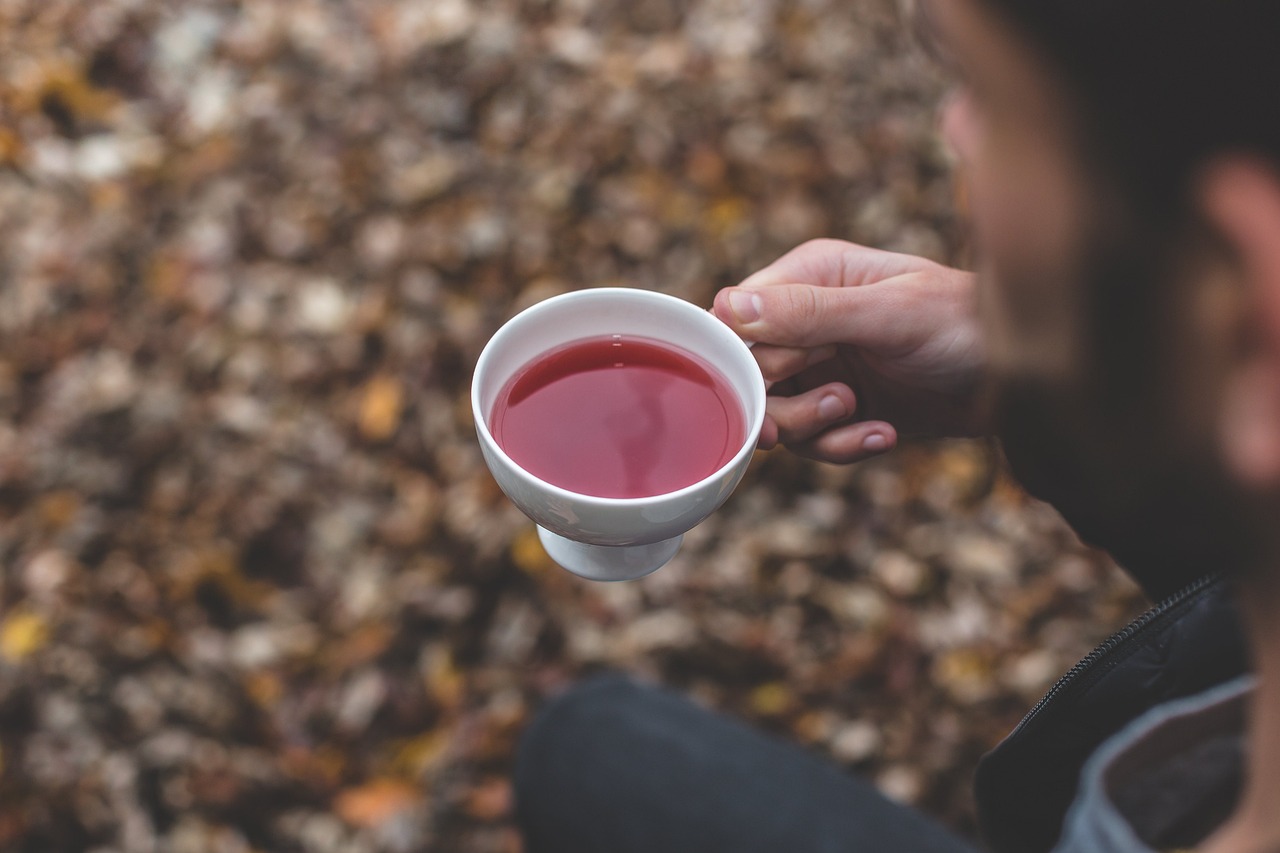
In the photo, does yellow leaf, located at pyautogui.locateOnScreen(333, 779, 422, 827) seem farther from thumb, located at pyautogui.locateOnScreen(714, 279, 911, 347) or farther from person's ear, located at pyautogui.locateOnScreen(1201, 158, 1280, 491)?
person's ear, located at pyautogui.locateOnScreen(1201, 158, 1280, 491)

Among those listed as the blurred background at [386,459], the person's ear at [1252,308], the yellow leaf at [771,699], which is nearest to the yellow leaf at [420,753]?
the blurred background at [386,459]

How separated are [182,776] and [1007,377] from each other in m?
1.88

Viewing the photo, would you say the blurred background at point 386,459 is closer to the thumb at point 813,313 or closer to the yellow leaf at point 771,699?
the yellow leaf at point 771,699

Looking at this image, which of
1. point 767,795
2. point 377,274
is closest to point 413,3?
point 377,274

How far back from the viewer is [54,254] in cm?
275

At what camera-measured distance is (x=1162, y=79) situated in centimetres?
68

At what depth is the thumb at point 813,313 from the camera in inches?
54.6

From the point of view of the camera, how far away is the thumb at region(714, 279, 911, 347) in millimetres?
1386

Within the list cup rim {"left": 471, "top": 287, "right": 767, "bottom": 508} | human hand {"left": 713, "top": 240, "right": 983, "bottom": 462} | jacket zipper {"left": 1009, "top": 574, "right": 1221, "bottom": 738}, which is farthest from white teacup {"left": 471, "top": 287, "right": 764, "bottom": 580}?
jacket zipper {"left": 1009, "top": 574, "right": 1221, "bottom": 738}

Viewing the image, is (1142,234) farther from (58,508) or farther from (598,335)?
(58,508)

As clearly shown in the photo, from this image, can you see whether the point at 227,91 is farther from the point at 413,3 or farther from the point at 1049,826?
the point at 1049,826

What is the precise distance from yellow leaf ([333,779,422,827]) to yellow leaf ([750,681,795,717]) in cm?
78

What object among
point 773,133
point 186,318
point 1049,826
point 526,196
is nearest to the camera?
point 1049,826

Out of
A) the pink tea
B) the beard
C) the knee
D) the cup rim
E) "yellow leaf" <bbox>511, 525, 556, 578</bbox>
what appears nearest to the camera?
the beard
